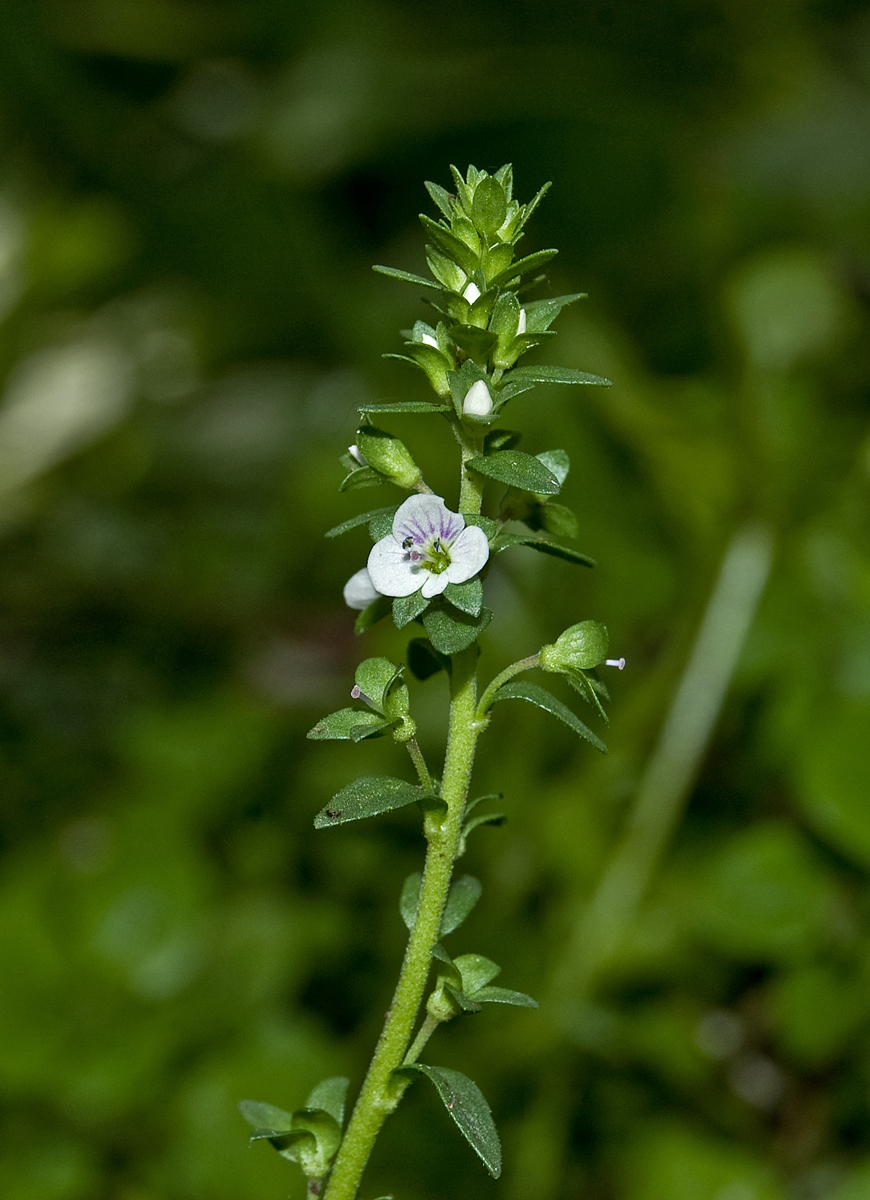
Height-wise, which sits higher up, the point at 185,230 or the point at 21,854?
the point at 185,230

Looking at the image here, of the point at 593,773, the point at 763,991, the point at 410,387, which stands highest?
A: the point at 410,387

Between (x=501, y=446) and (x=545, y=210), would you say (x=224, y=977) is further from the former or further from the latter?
(x=545, y=210)

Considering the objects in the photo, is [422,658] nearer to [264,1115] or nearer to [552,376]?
[552,376]

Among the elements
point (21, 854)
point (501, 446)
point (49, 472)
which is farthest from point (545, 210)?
point (501, 446)

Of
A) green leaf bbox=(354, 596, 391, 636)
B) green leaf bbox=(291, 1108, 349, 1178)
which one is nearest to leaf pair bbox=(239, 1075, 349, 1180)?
green leaf bbox=(291, 1108, 349, 1178)

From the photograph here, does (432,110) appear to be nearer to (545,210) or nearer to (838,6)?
(545,210)

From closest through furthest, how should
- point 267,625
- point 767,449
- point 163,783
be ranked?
point 767,449
point 163,783
point 267,625

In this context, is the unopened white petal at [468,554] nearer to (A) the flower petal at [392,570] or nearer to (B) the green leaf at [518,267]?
(A) the flower petal at [392,570]

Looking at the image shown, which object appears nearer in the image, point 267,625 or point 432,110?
point 267,625

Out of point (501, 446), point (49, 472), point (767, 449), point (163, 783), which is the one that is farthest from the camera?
point (49, 472)
